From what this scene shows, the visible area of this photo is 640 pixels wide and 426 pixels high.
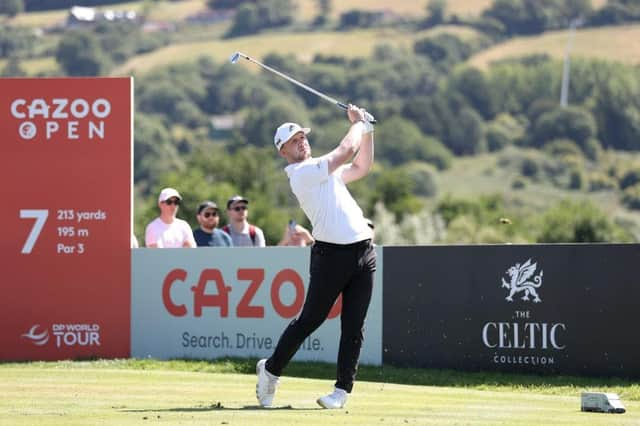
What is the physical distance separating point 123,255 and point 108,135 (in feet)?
4.15

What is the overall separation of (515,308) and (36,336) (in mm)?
4984

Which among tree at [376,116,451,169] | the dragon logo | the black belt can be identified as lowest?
the dragon logo

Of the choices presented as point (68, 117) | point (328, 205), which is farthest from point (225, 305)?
point (328, 205)

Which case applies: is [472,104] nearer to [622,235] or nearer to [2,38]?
[2,38]

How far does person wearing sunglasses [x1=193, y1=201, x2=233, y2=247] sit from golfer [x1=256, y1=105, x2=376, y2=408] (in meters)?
5.55

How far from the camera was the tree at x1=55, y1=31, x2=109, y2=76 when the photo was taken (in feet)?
630

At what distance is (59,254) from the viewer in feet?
51.9

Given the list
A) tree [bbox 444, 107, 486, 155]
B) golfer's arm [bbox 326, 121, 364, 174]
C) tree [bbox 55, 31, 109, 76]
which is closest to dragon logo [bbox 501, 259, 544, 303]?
golfer's arm [bbox 326, 121, 364, 174]

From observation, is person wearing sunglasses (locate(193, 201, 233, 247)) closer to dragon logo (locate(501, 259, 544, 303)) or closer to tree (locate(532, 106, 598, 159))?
dragon logo (locate(501, 259, 544, 303))

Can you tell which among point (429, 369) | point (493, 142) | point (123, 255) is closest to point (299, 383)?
point (429, 369)

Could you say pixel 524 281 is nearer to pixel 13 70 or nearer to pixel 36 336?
pixel 36 336

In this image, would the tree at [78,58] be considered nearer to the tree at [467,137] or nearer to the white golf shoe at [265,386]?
the tree at [467,137]

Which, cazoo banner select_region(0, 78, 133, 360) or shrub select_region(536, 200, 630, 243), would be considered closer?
cazoo banner select_region(0, 78, 133, 360)

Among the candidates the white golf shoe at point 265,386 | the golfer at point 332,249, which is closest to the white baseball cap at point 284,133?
the golfer at point 332,249
